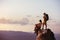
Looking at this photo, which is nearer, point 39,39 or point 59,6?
point 39,39

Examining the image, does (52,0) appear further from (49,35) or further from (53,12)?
(49,35)

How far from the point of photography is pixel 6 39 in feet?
8.43

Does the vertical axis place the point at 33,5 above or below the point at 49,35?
above

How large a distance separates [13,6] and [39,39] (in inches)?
26.8

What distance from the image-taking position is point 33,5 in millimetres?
2584

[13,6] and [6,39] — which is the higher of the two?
[13,6]

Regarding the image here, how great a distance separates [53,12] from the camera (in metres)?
2.56

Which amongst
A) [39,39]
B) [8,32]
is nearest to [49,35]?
[39,39]

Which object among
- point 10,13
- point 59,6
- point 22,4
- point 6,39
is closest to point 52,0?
point 59,6

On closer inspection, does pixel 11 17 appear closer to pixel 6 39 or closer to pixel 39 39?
pixel 6 39

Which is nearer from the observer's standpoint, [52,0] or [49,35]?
[49,35]

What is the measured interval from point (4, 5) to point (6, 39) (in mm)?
432

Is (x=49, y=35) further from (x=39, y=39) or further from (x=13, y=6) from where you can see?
(x=13, y=6)

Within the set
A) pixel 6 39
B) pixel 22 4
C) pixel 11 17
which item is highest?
pixel 22 4
